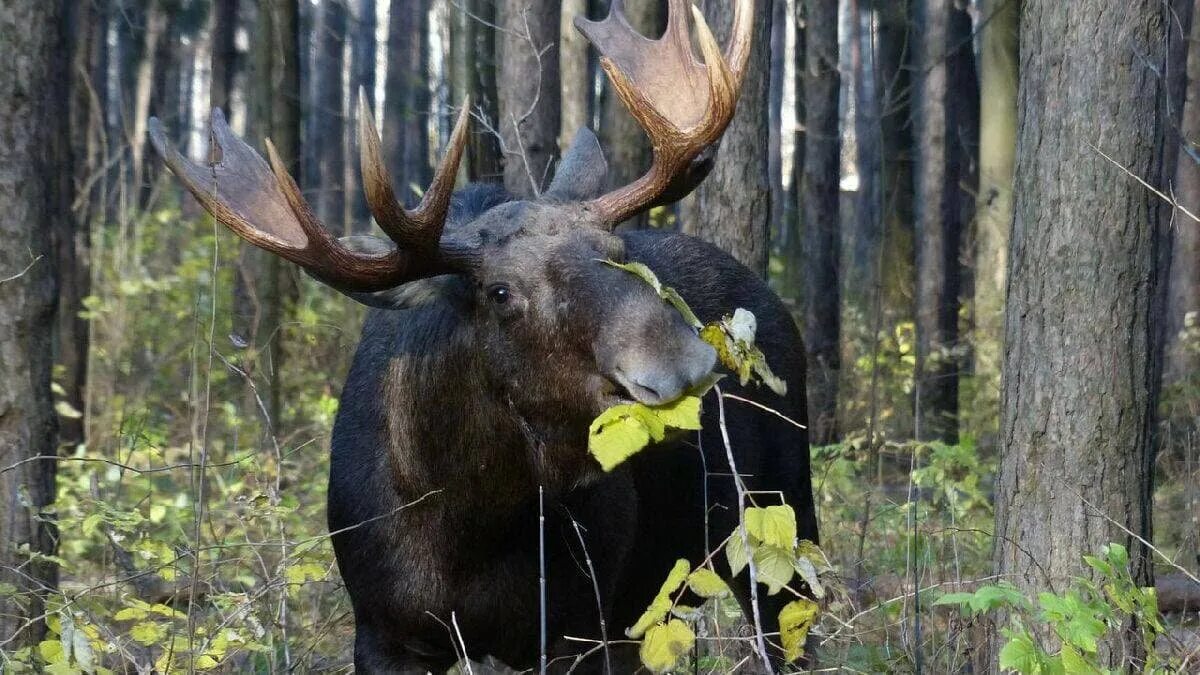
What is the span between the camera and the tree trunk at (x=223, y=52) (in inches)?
591

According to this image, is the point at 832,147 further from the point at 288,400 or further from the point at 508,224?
the point at 508,224

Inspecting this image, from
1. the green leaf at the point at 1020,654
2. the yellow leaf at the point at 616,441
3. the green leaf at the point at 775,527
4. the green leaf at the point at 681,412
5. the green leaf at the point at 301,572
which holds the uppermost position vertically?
the green leaf at the point at 681,412

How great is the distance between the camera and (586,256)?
4590 millimetres

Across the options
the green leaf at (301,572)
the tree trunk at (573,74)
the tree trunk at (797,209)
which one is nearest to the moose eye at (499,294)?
the green leaf at (301,572)

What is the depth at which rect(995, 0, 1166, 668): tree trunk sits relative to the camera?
15.9 feet

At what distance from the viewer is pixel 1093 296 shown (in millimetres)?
4875

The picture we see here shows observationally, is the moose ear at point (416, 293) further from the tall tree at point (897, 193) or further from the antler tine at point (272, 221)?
the tall tree at point (897, 193)

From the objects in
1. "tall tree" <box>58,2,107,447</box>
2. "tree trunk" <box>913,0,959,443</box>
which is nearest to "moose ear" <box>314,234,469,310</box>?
"tall tree" <box>58,2,107,447</box>

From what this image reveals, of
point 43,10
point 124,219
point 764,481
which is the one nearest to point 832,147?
point 124,219

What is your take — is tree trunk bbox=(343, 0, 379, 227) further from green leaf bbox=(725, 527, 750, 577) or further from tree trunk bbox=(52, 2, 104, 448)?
green leaf bbox=(725, 527, 750, 577)

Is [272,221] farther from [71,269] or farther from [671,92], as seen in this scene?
[71,269]

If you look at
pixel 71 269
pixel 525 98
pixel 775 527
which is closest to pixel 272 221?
pixel 775 527

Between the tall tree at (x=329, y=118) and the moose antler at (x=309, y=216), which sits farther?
the tall tree at (x=329, y=118)

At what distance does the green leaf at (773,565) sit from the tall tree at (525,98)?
5.80 m
